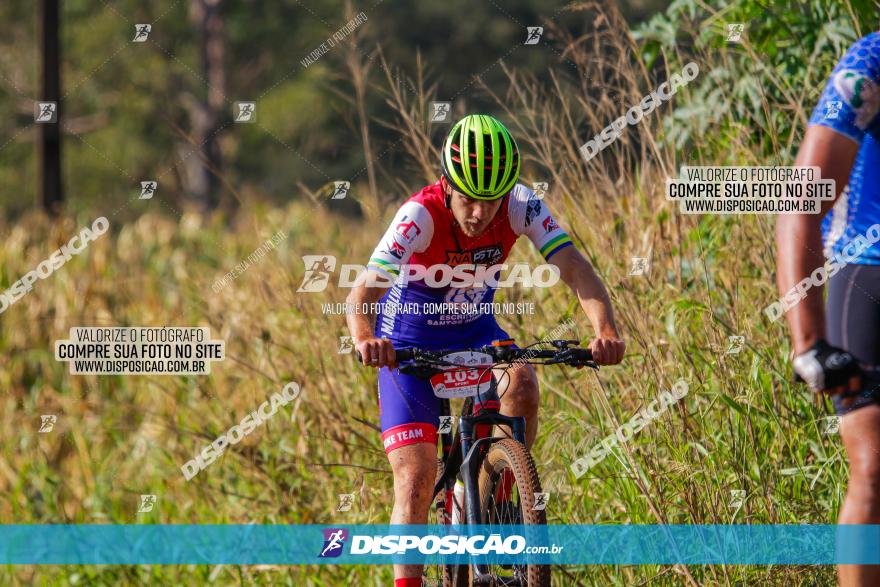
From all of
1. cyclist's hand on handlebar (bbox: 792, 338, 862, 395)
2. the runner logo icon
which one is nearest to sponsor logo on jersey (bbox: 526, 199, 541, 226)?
cyclist's hand on handlebar (bbox: 792, 338, 862, 395)

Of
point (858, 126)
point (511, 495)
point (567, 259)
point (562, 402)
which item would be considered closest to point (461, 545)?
point (511, 495)

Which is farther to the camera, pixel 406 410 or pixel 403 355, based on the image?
pixel 406 410

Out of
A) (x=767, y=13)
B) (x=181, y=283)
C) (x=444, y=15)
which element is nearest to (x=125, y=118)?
(x=444, y=15)

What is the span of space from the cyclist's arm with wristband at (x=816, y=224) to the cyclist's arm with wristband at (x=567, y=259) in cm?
125

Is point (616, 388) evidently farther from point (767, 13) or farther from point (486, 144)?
point (767, 13)

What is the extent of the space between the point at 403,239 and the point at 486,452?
917 mm

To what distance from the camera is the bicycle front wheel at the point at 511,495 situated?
4.11m

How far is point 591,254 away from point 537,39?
46.9 inches

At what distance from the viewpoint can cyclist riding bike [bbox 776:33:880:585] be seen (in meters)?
3.19

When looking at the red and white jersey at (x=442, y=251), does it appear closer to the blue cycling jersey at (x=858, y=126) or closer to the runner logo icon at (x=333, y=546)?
the runner logo icon at (x=333, y=546)

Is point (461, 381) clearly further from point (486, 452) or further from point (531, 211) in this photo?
point (531, 211)

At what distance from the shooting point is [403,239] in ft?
15.0

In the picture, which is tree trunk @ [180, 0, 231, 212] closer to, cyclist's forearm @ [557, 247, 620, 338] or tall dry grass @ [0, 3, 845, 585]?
tall dry grass @ [0, 3, 845, 585]

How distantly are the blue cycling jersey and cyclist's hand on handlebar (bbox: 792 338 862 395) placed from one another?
0.40 m
